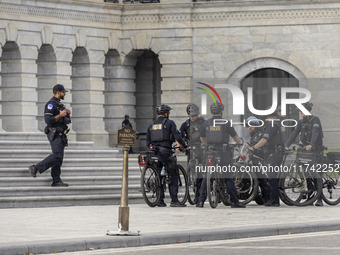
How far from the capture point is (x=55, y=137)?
2269 cm

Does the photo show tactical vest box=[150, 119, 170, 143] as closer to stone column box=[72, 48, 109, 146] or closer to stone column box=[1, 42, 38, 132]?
stone column box=[1, 42, 38, 132]

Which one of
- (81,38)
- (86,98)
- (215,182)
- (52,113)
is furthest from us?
(86,98)

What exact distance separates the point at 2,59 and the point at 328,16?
412 inches

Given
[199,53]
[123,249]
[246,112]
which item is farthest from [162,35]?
[123,249]

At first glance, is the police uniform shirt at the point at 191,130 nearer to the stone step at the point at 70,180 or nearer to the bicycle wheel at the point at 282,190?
the stone step at the point at 70,180

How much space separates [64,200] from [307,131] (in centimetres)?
454

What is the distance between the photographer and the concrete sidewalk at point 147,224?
1509 cm

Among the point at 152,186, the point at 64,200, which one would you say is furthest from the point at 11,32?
the point at 152,186

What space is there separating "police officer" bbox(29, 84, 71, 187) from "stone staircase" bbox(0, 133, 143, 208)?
0.95 feet

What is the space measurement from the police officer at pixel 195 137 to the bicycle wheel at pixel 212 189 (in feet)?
0.55

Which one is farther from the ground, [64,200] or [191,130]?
[191,130]

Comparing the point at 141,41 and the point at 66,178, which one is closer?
the point at 66,178

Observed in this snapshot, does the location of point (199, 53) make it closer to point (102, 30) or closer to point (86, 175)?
point (102, 30)

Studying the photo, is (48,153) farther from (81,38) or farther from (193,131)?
(81,38)
